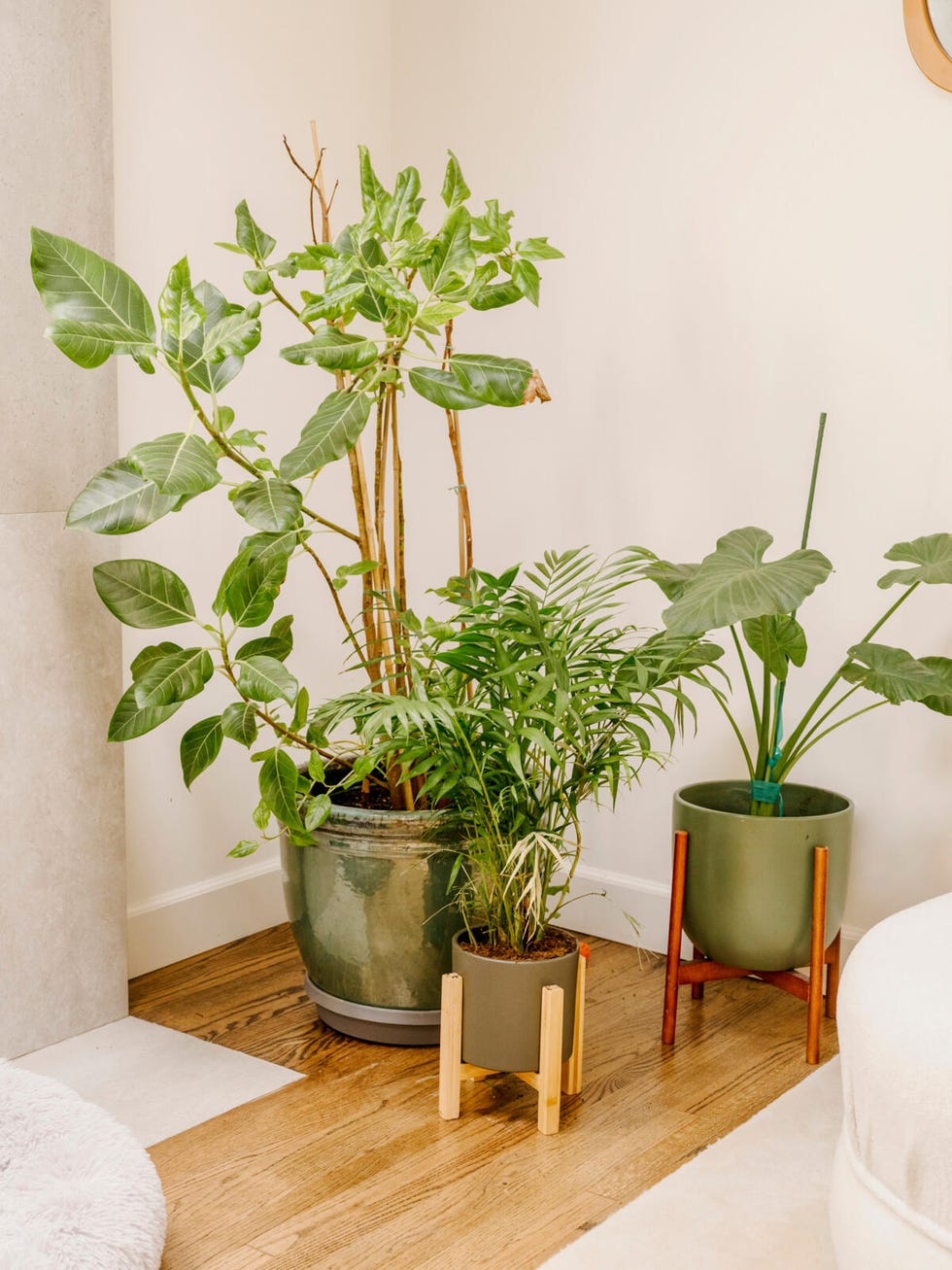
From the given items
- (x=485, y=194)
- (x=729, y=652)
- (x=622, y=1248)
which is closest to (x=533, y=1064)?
(x=622, y=1248)

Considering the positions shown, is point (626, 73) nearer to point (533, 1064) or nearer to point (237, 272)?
point (237, 272)

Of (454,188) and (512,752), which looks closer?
(512,752)

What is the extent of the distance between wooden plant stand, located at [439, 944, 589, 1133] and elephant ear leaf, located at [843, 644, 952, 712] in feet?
1.91

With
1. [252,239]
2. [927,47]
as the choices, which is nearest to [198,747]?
[252,239]

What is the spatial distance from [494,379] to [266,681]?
536 millimetres

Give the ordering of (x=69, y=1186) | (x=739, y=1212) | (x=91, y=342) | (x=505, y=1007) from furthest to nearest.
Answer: (x=505, y=1007), (x=91, y=342), (x=739, y=1212), (x=69, y=1186)

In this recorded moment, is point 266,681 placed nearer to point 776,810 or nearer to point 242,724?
point 242,724

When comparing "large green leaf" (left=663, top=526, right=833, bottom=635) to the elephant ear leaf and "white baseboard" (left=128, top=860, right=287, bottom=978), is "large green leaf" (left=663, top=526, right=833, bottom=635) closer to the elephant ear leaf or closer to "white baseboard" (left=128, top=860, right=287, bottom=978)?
the elephant ear leaf

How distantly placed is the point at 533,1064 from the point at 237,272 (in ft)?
5.04

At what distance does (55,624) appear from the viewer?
195cm

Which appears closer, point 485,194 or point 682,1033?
point 682,1033


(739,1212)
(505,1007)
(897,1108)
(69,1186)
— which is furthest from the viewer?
(505,1007)

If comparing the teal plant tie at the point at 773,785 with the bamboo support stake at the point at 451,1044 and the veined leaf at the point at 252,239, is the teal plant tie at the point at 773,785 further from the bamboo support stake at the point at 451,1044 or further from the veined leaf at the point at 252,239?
the veined leaf at the point at 252,239

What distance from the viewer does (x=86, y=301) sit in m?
1.68
